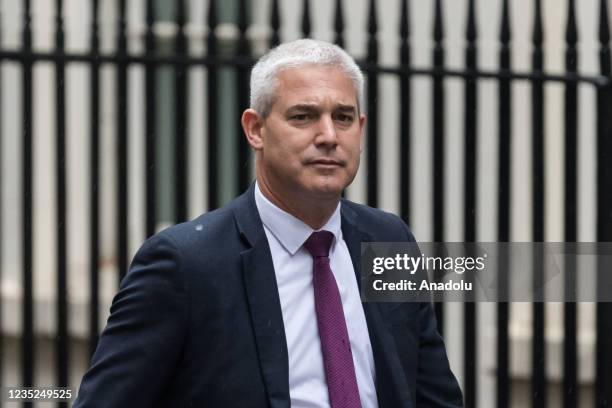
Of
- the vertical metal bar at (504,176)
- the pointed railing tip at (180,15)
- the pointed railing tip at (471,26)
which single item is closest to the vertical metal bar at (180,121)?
the pointed railing tip at (180,15)

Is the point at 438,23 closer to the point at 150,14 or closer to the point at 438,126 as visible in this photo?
the point at 438,126

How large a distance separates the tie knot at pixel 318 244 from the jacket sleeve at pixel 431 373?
0.27 meters

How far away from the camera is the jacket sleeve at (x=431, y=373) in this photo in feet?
10.2

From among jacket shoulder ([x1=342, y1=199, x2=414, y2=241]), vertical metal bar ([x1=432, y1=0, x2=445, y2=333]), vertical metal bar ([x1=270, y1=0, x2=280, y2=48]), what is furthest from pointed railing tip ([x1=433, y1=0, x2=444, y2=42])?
jacket shoulder ([x1=342, y1=199, x2=414, y2=241])

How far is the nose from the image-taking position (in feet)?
9.45

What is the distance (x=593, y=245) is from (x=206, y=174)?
5.27 feet

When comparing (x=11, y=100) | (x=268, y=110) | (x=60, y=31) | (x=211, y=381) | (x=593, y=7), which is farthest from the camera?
(x=11, y=100)

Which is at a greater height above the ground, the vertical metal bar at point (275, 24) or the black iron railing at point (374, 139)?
the vertical metal bar at point (275, 24)

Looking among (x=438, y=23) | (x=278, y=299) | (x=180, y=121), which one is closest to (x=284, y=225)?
(x=278, y=299)

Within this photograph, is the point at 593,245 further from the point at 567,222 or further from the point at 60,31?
the point at 60,31

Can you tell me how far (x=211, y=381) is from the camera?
279 centimetres

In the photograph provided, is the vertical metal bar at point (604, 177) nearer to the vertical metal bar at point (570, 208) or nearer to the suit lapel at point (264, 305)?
the vertical metal bar at point (570, 208)

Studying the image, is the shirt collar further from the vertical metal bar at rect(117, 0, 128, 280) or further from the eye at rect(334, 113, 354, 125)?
the vertical metal bar at rect(117, 0, 128, 280)

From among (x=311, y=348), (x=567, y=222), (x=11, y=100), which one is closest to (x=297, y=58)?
(x=311, y=348)
